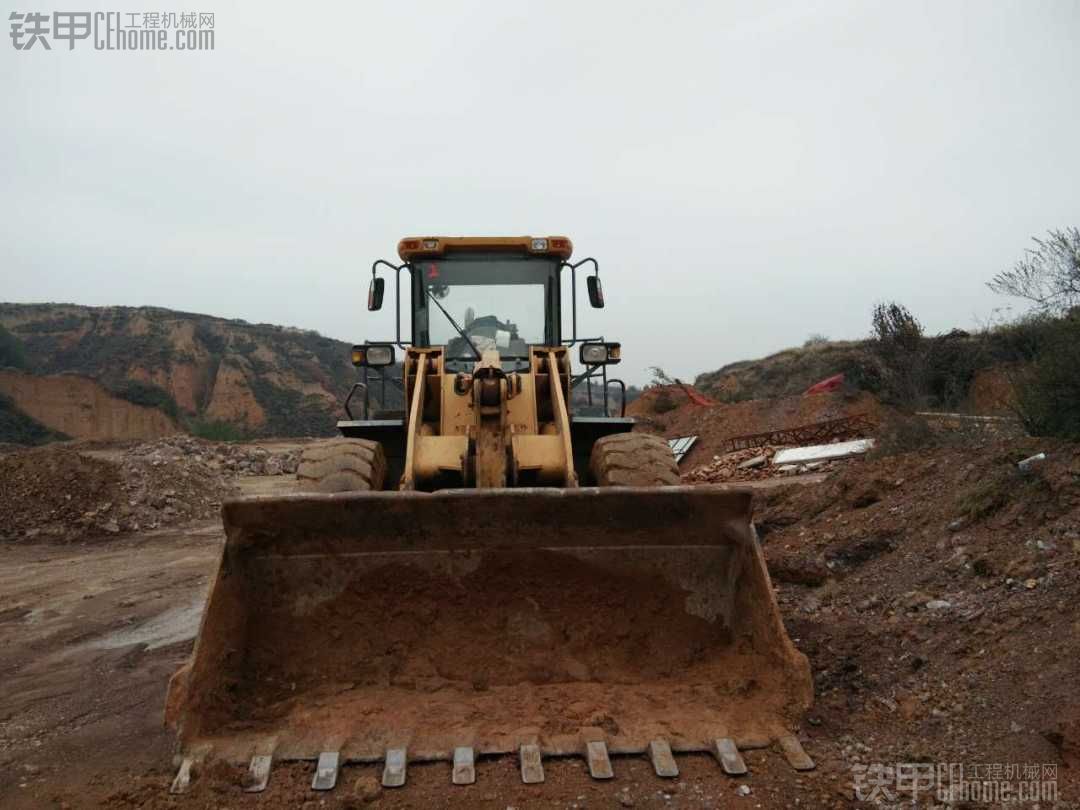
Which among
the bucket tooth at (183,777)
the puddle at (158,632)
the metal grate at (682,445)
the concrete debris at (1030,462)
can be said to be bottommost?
the puddle at (158,632)

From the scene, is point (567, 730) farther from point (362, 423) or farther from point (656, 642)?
point (362, 423)

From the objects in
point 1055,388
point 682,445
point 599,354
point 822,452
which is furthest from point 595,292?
point 682,445

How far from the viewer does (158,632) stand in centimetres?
691

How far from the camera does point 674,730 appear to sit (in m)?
3.77

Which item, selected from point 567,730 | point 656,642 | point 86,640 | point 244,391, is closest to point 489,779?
point 567,730

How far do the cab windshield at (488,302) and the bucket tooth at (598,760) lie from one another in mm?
3777

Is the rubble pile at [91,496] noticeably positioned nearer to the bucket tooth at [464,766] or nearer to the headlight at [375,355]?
the headlight at [375,355]

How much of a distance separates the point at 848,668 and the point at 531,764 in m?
2.00

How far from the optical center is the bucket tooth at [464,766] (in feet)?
11.5

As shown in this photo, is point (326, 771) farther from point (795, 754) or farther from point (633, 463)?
point (633, 463)

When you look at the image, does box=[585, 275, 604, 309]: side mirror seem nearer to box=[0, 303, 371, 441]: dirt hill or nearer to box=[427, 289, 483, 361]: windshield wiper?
box=[427, 289, 483, 361]: windshield wiper

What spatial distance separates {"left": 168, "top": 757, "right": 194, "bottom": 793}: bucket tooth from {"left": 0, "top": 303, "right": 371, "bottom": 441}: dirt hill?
138 ft

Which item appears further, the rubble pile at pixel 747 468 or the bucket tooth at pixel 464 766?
the rubble pile at pixel 747 468

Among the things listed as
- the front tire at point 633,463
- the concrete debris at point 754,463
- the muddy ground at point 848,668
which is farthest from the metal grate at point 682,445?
the front tire at point 633,463
